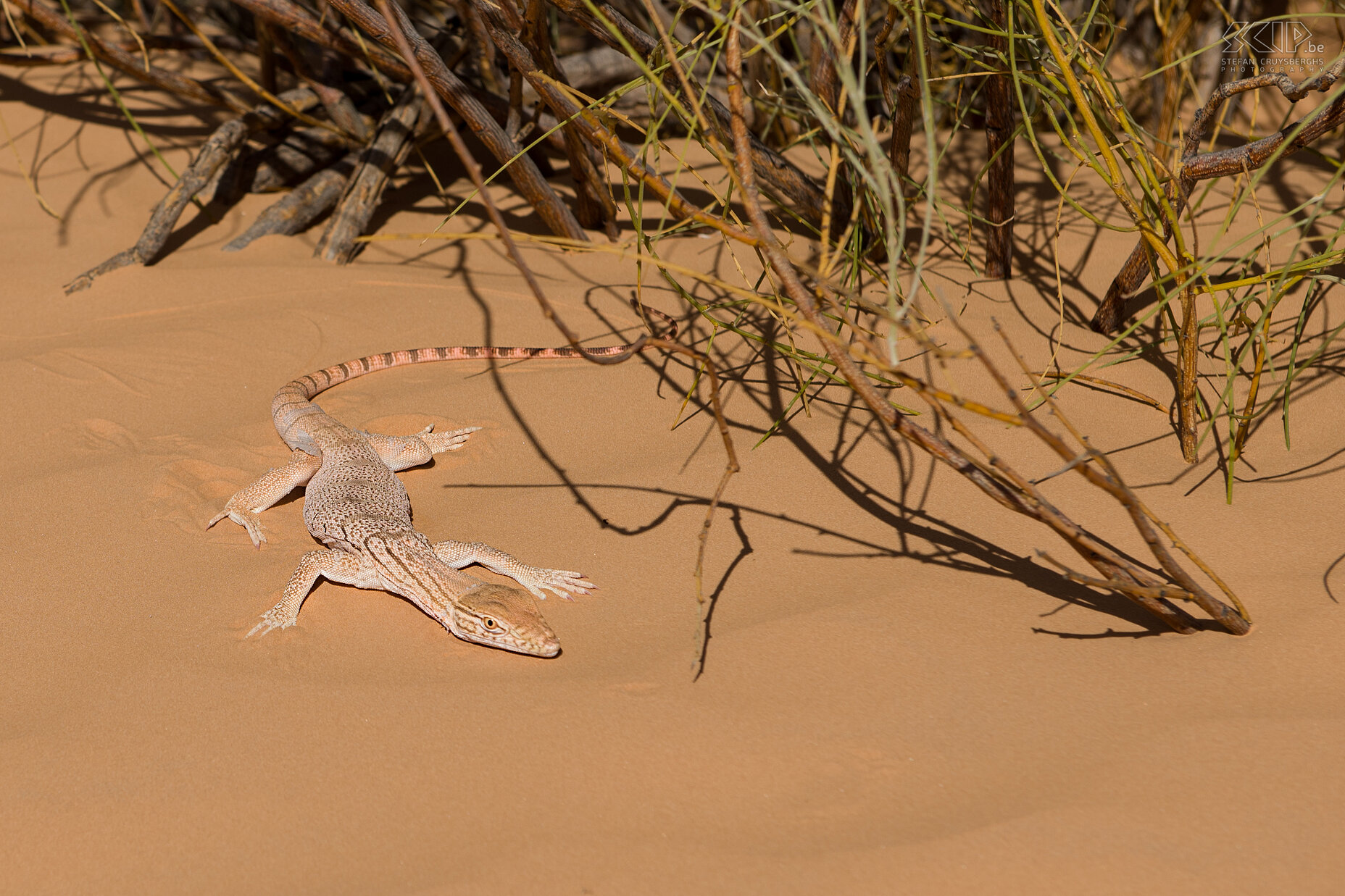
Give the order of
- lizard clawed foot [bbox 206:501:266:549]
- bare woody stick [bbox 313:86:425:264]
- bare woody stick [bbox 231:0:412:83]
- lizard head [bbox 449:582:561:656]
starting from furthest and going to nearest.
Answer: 1. bare woody stick [bbox 313:86:425:264]
2. bare woody stick [bbox 231:0:412:83]
3. lizard clawed foot [bbox 206:501:266:549]
4. lizard head [bbox 449:582:561:656]

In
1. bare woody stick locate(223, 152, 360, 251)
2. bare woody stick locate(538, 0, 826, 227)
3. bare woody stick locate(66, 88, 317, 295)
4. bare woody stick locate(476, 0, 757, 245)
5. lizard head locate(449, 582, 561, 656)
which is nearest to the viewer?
bare woody stick locate(476, 0, 757, 245)

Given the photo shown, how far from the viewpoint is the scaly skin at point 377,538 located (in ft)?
9.36

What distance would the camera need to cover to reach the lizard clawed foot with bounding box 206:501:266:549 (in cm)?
330

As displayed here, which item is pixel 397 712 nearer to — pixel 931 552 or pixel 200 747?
pixel 200 747

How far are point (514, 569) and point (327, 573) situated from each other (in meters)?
0.61

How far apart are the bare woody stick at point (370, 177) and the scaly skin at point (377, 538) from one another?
1.03 m

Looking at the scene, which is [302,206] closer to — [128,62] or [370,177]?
[370,177]

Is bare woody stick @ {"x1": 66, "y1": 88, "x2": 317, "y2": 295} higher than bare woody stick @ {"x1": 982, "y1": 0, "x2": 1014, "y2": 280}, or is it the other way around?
bare woody stick @ {"x1": 982, "y1": 0, "x2": 1014, "y2": 280}

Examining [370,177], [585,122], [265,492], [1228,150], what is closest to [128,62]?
[370,177]

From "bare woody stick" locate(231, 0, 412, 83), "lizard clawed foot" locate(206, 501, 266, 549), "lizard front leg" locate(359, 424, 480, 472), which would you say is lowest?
"lizard clawed foot" locate(206, 501, 266, 549)

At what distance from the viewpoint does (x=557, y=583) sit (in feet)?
9.78

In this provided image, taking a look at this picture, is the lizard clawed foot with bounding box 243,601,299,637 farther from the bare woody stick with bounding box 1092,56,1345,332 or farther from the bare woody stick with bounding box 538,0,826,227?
the bare woody stick with bounding box 1092,56,1345,332

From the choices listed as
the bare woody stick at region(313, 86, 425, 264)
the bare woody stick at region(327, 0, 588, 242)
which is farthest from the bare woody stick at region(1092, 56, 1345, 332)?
the bare woody stick at region(313, 86, 425, 264)

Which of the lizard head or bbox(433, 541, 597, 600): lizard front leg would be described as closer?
the lizard head
